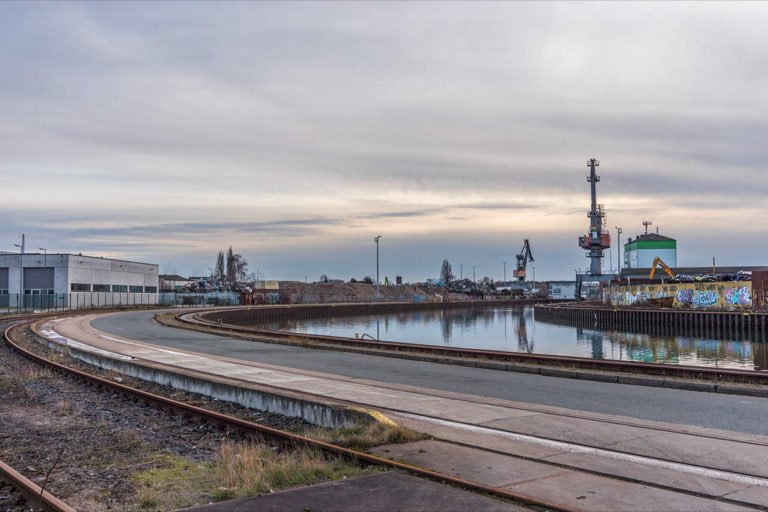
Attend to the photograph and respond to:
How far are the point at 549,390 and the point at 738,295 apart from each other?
2507 inches

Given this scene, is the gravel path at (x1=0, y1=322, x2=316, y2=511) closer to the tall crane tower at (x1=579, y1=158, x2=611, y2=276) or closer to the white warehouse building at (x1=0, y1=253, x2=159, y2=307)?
the white warehouse building at (x1=0, y1=253, x2=159, y2=307)

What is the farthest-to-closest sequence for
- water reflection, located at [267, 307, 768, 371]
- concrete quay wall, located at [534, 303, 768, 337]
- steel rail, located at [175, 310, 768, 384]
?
concrete quay wall, located at [534, 303, 768, 337], water reflection, located at [267, 307, 768, 371], steel rail, located at [175, 310, 768, 384]

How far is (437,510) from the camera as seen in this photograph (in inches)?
286

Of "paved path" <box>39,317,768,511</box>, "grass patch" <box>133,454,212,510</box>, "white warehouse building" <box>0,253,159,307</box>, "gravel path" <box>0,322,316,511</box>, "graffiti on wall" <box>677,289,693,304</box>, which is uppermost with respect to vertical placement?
"white warehouse building" <box>0,253,159,307</box>

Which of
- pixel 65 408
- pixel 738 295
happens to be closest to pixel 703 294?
pixel 738 295

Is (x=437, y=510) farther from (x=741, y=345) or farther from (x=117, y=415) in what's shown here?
(x=741, y=345)

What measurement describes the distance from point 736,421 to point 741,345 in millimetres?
40557

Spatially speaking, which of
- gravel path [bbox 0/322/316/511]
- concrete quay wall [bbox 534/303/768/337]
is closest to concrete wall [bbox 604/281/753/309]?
concrete quay wall [bbox 534/303/768/337]

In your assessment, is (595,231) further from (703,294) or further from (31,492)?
(31,492)

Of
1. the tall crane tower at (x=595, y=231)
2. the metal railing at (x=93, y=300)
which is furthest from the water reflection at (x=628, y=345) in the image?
the tall crane tower at (x=595, y=231)

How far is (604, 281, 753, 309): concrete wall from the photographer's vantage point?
7106 cm

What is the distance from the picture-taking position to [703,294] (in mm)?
75688

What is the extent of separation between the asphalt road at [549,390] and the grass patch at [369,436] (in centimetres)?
523

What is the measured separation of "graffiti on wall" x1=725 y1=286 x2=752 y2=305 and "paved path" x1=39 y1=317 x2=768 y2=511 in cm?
6482
